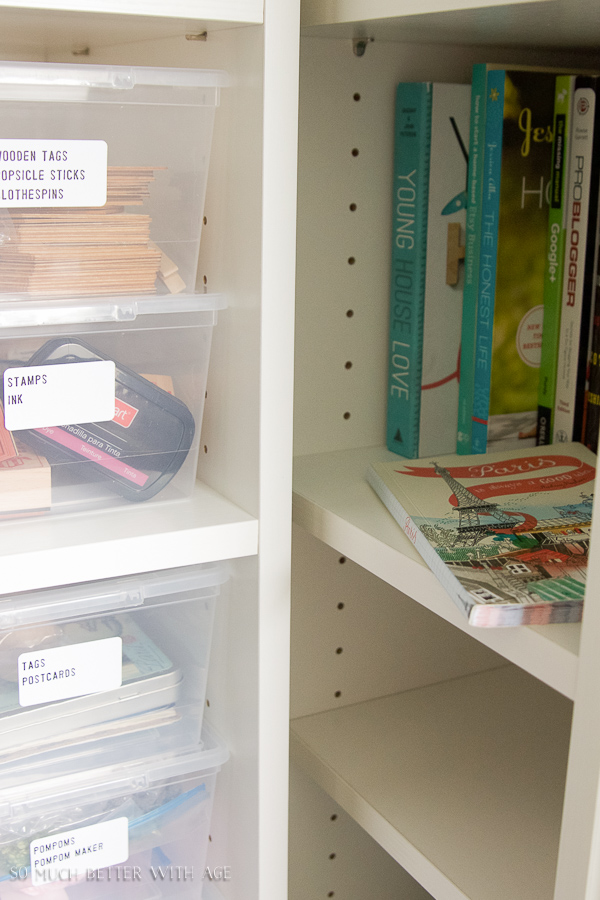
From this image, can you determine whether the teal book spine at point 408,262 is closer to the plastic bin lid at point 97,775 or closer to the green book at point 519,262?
the green book at point 519,262

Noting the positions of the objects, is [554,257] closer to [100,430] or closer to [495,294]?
[495,294]

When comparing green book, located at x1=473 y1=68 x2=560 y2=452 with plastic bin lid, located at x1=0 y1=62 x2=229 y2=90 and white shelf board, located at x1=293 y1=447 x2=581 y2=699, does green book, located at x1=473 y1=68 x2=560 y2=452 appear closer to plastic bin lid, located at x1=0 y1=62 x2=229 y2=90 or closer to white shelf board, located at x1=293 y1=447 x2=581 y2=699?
white shelf board, located at x1=293 y1=447 x2=581 y2=699

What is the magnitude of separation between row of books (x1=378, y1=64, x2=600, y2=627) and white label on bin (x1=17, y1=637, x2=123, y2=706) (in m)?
0.24

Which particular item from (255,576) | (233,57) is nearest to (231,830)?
(255,576)

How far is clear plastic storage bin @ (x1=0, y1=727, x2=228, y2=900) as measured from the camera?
677 mm

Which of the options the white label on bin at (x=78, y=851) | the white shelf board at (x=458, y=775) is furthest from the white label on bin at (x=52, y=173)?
the white shelf board at (x=458, y=775)

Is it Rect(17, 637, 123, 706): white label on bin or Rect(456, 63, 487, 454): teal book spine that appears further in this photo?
Rect(456, 63, 487, 454): teal book spine

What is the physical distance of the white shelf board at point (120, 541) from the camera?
0.60 metres

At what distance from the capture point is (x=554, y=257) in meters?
0.82

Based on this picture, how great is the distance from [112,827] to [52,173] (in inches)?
19.6

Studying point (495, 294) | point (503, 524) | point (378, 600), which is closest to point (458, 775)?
point (378, 600)

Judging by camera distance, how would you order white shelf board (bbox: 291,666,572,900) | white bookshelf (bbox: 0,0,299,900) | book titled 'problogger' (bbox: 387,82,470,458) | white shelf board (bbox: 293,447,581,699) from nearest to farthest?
white shelf board (bbox: 293,447,581,699), white bookshelf (bbox: 0,0,299,900), white shelf board (bbox: 291,666,572,900), book titled 'problogger' (bbox: 387,82,470,458)

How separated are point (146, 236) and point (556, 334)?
404mm

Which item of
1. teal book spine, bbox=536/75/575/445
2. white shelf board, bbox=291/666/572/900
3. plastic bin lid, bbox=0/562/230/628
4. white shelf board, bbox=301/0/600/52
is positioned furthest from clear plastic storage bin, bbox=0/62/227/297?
white shelf board, bbox=291/666/572/900
